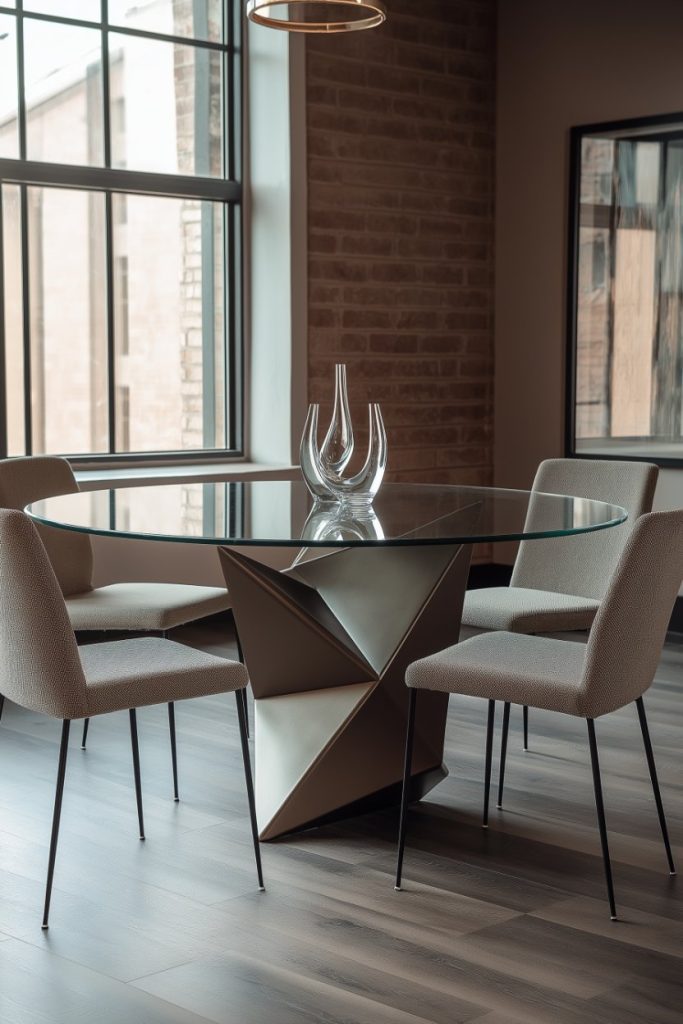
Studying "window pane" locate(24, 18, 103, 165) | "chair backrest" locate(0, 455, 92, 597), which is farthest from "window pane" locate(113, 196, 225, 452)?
"chair backrest" locate(0, 455, 92, 597)

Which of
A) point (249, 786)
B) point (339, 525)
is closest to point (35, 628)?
point (249, 786)

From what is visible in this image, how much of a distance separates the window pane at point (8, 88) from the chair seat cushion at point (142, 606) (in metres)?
2.26

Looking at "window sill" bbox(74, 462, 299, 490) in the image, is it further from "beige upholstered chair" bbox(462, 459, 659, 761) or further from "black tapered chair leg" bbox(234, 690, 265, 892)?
"black tapered chair leg" bbox(234, 690, 265, 892)

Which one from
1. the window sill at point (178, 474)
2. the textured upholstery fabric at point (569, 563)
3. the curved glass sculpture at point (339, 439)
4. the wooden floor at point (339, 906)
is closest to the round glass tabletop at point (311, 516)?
the curved glass sculpture at point (339, 439)

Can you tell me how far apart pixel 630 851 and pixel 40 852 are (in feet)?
4.45

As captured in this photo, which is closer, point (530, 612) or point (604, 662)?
point (604, 662)

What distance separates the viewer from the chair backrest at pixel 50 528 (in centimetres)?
380

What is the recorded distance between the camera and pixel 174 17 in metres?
5.65

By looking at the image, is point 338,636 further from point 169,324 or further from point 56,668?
point 169,324

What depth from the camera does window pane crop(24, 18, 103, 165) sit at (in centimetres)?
528

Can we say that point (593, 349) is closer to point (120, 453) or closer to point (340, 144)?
point (340, 144)

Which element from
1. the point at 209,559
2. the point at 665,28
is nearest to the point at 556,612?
the point at 209,559

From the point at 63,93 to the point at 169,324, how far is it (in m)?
1.04

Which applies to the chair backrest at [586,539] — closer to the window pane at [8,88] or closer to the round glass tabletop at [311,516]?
the round glass tabletop at [311,516]
